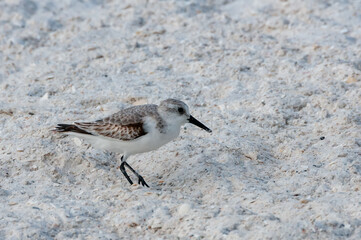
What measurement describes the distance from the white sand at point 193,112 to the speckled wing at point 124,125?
0.41 m

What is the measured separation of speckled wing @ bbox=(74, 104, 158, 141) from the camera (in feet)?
19.5

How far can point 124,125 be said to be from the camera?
5.98 m

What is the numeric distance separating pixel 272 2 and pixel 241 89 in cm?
249

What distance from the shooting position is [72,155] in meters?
6.36

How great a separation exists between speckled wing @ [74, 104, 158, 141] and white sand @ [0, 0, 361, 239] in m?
0.41

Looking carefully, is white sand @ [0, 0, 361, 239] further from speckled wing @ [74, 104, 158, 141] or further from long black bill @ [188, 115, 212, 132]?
speckled wing @ [74, 104, 158, 141]

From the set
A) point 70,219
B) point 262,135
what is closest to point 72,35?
point 262,135

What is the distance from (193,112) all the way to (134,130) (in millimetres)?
1453

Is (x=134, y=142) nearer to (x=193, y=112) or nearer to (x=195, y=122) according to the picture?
(x=195, y=122)

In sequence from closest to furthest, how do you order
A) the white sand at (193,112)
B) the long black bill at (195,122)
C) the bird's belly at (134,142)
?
the white sand at (193,112) < the bird's belly at (134,142) < the long black bill at (195,122)

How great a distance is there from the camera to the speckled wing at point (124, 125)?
233 inches

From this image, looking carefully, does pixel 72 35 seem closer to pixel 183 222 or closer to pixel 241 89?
pixel 241 89

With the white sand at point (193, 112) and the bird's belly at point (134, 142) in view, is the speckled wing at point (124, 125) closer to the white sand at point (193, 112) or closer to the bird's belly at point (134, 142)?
the bird's belly at point (134, 142)

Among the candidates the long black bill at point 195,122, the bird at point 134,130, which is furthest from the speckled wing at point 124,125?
the long black bill at point 195,122
